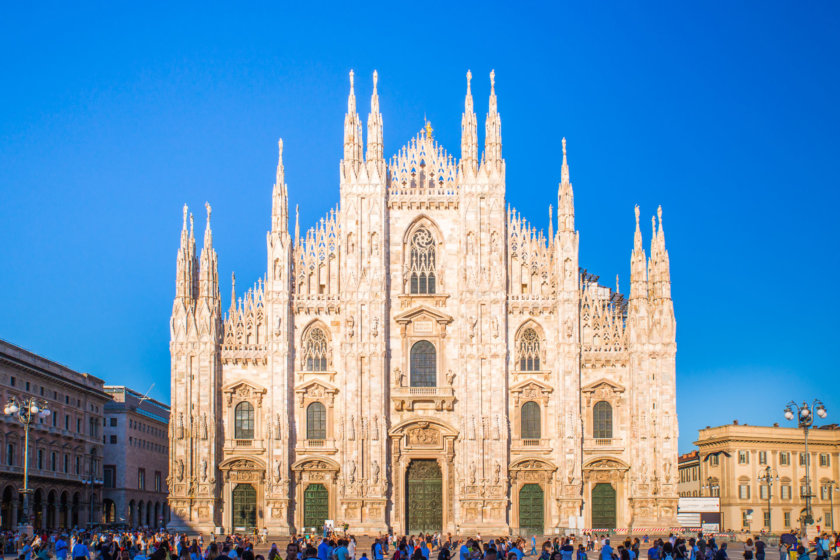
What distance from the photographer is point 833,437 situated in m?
97.5

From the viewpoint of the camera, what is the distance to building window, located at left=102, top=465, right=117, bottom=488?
92.2m

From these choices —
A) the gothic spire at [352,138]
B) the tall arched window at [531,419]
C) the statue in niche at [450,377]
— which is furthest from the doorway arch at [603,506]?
the gothic spire at [352,138]

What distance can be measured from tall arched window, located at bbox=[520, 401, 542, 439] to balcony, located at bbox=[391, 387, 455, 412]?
397 centimetres

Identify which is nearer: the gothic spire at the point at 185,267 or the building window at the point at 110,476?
the gothic spire at the point at 185,267

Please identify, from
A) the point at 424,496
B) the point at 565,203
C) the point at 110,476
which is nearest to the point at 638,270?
the point at 565,203

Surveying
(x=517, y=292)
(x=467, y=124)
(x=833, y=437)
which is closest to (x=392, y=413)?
(x=517, y=292)

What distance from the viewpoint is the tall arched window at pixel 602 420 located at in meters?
61.5

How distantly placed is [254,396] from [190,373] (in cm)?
366

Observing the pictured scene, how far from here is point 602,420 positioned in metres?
61.6

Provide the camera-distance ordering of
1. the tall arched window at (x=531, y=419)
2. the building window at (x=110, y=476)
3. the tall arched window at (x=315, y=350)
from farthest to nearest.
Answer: the building window at (x=110, y=476)
the tall arched window at (x=315, y=350)
the tall arched window at (x=531, y=419)

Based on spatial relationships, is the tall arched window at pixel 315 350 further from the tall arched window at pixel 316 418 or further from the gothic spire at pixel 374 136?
the gothic spire at pixel 374 136

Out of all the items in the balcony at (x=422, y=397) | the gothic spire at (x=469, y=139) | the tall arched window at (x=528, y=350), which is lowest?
the balcony at (x=422, y=397)

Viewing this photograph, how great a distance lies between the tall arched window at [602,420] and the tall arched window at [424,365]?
8.91 m

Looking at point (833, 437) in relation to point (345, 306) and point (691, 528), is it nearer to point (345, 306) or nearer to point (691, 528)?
point (691, 528)
